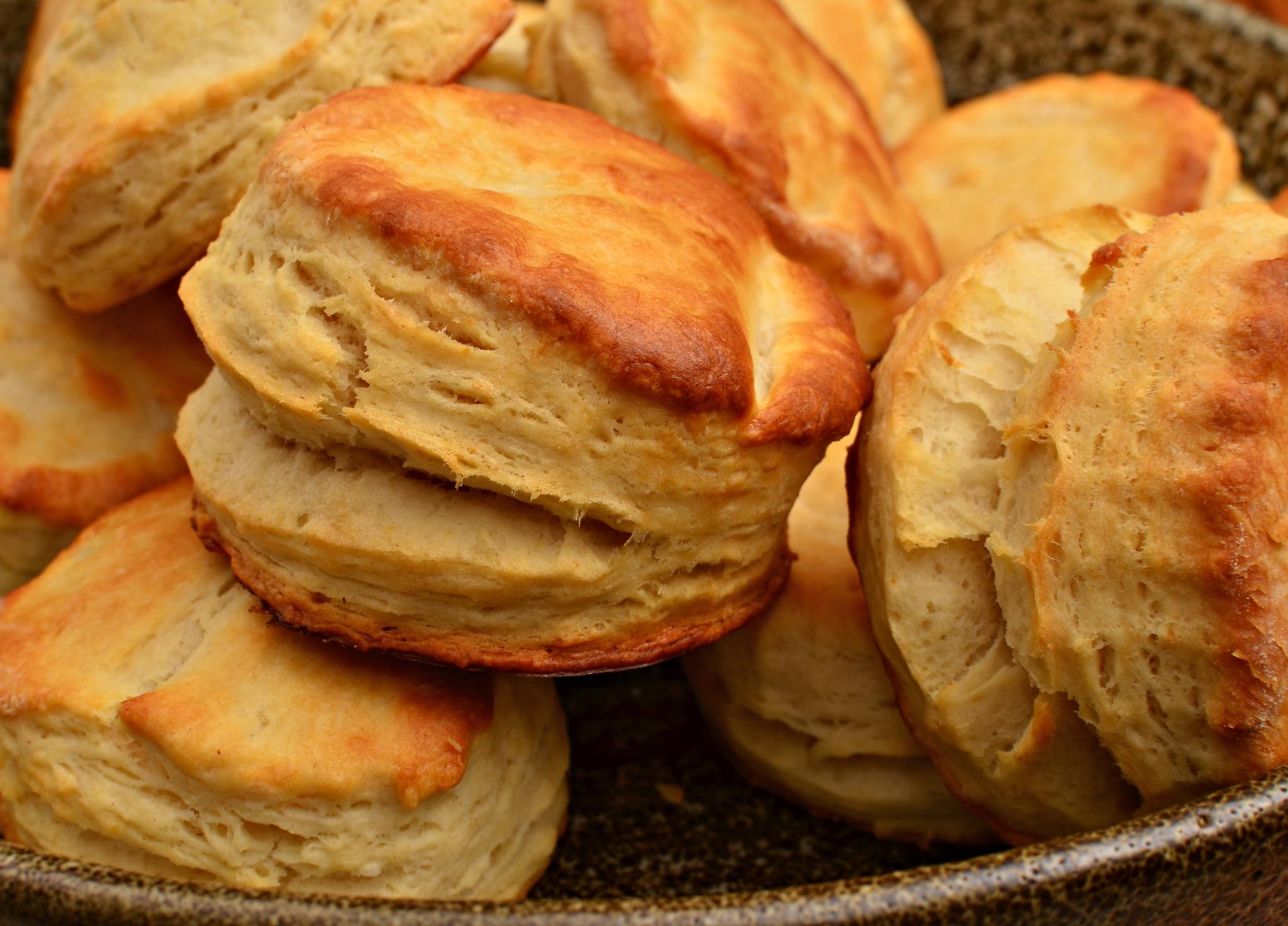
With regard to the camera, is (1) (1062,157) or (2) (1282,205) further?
(1) (1062,157)

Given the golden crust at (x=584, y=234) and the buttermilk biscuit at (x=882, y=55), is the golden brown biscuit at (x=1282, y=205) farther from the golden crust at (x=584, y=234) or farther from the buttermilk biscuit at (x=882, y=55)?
the buttermilk biscuit at (x=882, y=55)

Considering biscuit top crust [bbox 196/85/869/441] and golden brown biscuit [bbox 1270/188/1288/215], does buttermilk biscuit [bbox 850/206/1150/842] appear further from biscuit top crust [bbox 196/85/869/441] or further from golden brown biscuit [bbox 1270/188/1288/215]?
golden brown biscuit [bbox 1270/188/1288/215]

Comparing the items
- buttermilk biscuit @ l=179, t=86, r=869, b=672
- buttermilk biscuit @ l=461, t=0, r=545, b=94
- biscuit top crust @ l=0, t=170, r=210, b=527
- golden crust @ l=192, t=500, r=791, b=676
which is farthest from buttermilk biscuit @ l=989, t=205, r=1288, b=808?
biscuit top crust @ l=0, t=170, r=210, b=527

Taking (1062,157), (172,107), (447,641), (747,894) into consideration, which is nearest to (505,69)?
(172,107)

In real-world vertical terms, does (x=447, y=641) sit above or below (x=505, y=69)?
below

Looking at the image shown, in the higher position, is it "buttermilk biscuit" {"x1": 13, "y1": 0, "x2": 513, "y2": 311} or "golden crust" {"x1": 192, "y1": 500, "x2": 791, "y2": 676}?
"buttermilk biscuit" {"x1": 13, "y1": 0, "x2": 513, "y2": 311}

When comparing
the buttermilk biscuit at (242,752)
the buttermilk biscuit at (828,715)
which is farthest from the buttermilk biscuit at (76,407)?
the buttermilk biscuit at (828,715)

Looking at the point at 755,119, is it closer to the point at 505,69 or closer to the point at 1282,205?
the point at 505,69
